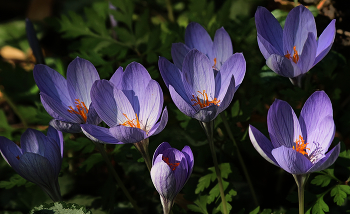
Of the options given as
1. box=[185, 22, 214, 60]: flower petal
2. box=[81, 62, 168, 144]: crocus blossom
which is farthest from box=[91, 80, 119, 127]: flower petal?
box=[185, 22, 214, 60]: flower petal

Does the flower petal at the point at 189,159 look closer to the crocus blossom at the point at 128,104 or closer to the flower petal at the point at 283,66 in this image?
the crocus blossom at the point at 128,104

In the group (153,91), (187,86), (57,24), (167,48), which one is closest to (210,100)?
(187,86)

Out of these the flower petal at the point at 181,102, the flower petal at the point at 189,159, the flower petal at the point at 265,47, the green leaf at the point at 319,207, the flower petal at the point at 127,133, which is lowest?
the green leaf at the point at 319,207

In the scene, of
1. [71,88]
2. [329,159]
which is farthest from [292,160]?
[71,88]

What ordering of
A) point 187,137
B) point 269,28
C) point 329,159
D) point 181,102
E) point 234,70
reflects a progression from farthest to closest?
point 187,137, point 269,28, point 234,70, point 181,102, point 329,159

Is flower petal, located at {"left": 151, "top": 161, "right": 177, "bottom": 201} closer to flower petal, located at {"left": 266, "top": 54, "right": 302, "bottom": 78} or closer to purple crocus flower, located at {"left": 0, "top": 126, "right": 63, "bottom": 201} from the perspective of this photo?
purple crocus flower, located at {"left": 0, "top": 126, "right": 63, "bottom": 201}

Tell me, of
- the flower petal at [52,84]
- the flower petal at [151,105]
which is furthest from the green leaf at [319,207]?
the flower petal at [52,84]

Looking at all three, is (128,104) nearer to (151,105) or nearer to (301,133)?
(151,105)
